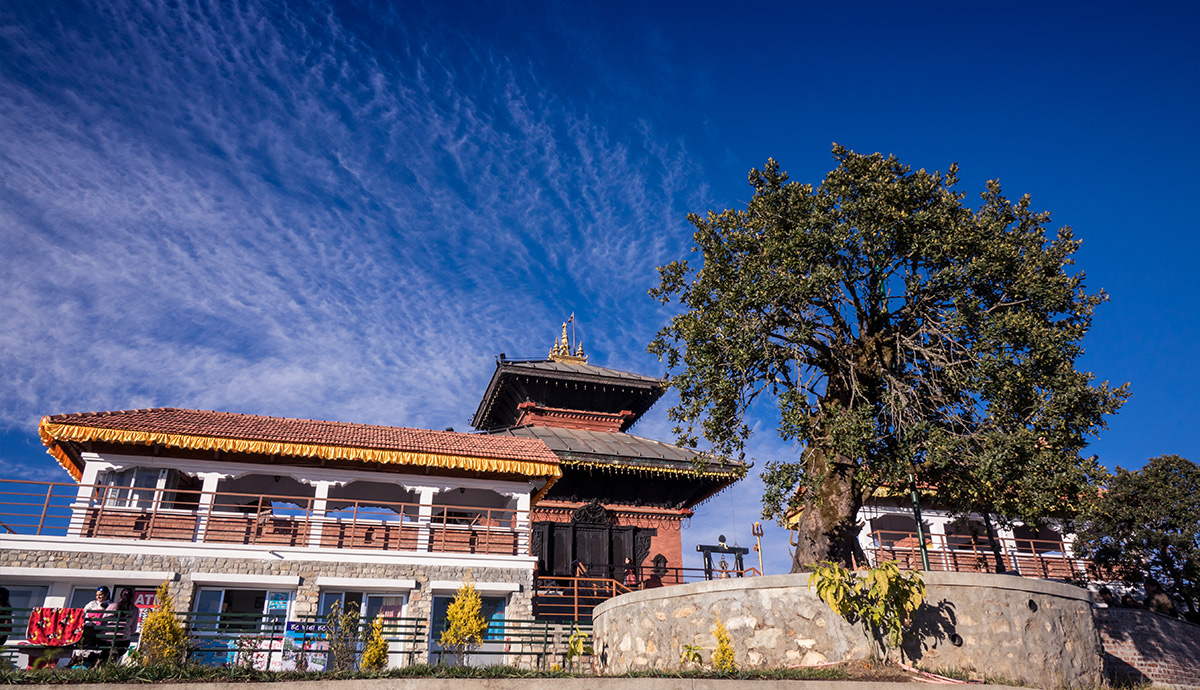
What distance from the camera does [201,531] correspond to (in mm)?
19000

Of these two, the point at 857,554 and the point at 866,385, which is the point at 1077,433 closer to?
the point at 866,385

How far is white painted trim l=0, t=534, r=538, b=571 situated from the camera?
57.6 ft

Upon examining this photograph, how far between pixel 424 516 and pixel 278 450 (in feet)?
14.1

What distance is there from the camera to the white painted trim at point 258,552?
17547 mm

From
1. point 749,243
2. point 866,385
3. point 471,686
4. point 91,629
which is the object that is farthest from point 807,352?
point 91,629

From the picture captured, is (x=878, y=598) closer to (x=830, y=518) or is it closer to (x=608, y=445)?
(x=830, y=518)

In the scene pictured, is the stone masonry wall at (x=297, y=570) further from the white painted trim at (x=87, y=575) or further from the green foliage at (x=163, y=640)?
the green foliage at (x=163, y=640)

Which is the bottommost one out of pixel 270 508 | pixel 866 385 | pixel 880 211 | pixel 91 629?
pixel 91 629

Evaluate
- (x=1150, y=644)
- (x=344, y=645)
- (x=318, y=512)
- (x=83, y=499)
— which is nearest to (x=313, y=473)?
(x=318, y=512)

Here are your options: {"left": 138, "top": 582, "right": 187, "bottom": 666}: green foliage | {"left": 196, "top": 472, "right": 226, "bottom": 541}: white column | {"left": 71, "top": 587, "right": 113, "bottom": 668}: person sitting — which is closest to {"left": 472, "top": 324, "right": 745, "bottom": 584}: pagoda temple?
{"left": 196, "top": 472, "right": 226, "bottom": 541}: white column

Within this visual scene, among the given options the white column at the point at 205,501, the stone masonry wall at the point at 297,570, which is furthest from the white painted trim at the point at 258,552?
the white column at the point at 205,501

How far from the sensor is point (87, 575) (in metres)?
17.4

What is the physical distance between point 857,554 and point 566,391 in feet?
48.5

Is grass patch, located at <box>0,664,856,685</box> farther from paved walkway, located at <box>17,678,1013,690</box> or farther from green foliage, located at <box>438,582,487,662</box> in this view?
green foliage, located at <box>438,582,487,662</box>
